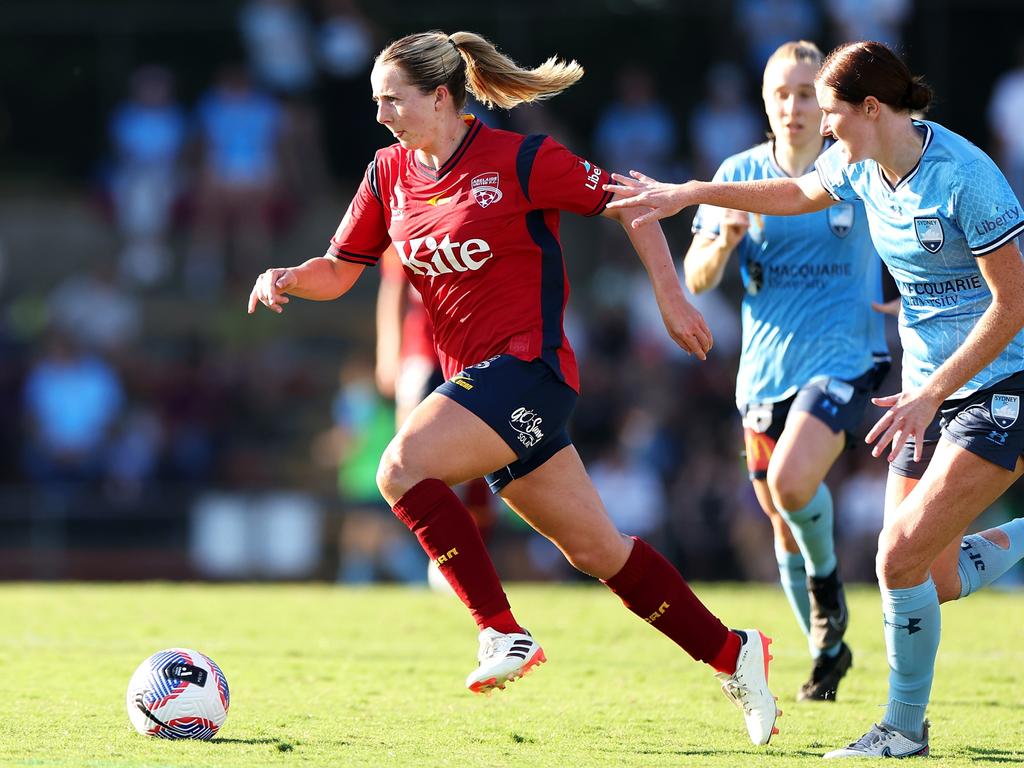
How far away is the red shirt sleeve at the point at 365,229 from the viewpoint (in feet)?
20.4

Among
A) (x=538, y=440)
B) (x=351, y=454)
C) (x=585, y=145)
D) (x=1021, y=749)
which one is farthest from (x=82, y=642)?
(x=585, y=145)

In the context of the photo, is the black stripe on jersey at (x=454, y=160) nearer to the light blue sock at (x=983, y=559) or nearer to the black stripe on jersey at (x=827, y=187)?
the black stripe on jersey at (x=827, y=187)

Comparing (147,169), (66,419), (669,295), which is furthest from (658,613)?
(147,169)

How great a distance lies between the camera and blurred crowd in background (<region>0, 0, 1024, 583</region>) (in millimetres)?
14602

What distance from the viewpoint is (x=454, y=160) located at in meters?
5.94

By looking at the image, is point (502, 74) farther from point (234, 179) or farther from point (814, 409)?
point (234, 179)

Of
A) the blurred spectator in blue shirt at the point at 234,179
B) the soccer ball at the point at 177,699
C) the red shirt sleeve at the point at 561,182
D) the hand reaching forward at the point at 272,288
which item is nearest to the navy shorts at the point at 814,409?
the red shirt sleeve at the point at 561,182

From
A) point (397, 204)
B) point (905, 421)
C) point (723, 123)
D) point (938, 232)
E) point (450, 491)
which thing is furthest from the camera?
point (723, 123)

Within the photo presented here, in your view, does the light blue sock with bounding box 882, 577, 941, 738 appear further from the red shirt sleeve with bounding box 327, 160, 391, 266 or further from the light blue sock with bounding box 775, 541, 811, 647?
the red shirt sleeve with bounding box 327, 160, 391, 266

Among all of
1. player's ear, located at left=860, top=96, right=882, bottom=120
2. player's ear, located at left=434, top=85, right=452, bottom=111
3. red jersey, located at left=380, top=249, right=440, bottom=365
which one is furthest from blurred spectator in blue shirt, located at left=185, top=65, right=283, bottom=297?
player's ear, located at left=860, top=96, right=882, bottom=120

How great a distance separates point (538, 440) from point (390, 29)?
1287 centimetres

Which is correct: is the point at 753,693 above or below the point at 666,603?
below

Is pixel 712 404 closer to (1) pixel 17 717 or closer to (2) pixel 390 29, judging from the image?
(2) pixel 390 29

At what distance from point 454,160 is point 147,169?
12.3 meters
